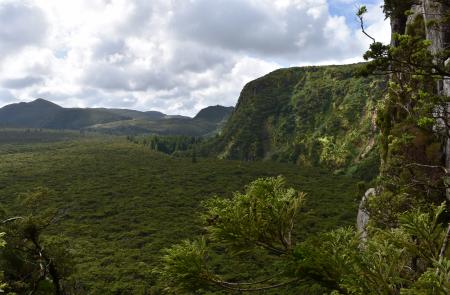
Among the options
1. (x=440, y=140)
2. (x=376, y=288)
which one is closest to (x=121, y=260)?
(x=440, y=140)

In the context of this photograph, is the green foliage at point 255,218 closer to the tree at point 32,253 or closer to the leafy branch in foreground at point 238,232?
the leafy branch in foreground at point 238,232

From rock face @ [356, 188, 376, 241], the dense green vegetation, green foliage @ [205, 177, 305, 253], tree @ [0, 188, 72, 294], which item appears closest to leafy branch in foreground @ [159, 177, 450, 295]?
green foliage @ [205, 177, 305, 253]

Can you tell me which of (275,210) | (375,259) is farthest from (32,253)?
(375,259)

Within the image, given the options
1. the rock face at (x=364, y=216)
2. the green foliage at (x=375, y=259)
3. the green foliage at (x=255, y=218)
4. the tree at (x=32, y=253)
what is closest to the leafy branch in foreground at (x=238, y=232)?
the green foliage at (x=255, y=218)

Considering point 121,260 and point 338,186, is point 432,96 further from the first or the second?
point 338,186

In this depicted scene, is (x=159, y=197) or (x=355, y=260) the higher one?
(x=355, y=260)

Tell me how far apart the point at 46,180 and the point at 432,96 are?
142105 mm

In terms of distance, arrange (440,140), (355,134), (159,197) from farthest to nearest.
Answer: (355,134) → (159,197) → (440,140)

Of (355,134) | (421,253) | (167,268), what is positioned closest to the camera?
(421,253)

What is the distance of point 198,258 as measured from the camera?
10.9m

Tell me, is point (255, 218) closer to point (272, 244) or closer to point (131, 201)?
point (272, 244)

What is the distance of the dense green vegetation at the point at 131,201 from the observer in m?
66.8

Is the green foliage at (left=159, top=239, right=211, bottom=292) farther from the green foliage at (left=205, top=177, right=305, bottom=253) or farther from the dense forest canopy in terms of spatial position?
the green foliage at (left=205, top=177, right=305, bottom=253)

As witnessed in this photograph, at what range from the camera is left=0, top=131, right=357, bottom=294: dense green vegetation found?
66812 millimetres
